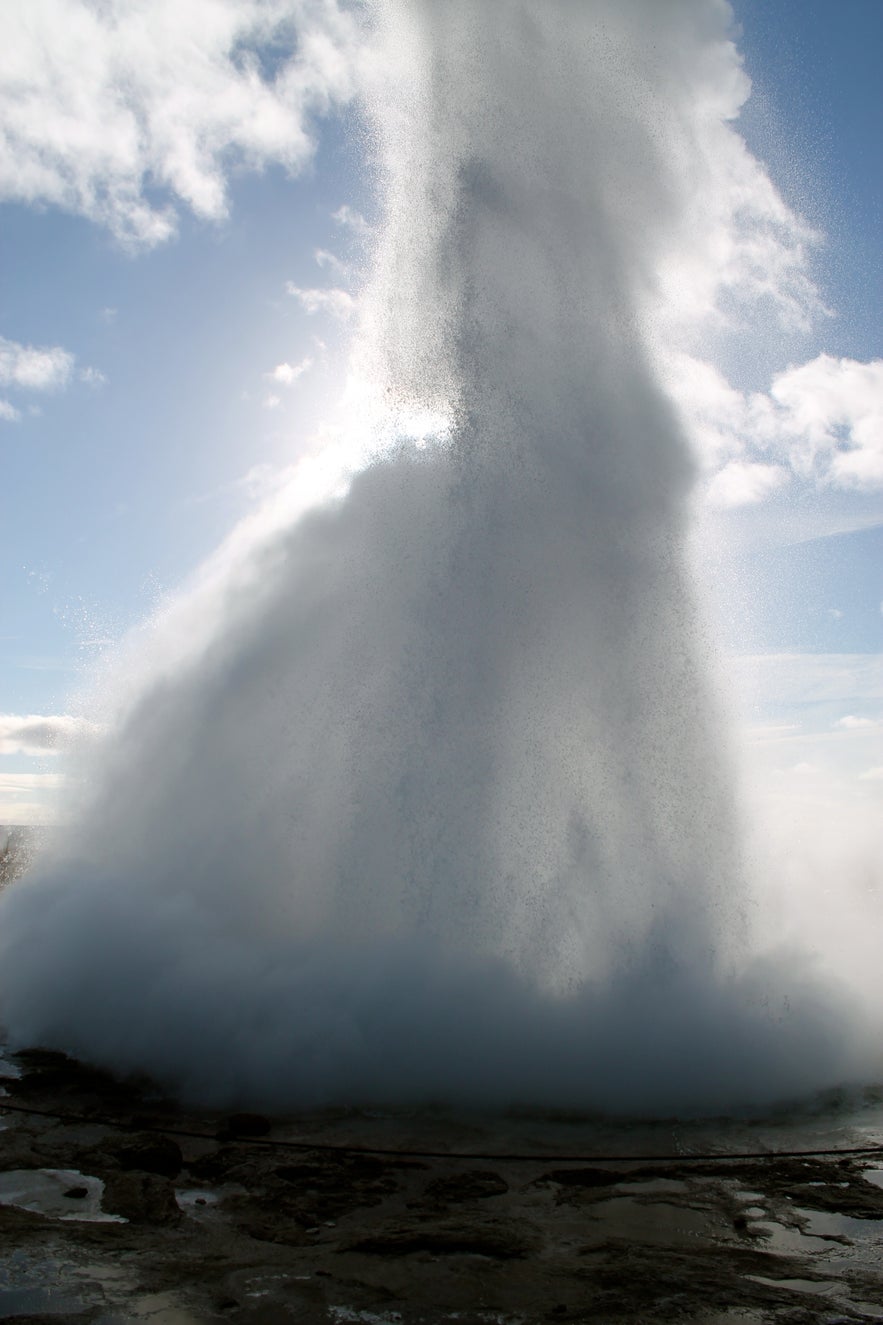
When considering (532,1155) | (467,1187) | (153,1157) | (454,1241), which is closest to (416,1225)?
(454,1241)

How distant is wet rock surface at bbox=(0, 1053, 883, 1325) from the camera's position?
5.66m

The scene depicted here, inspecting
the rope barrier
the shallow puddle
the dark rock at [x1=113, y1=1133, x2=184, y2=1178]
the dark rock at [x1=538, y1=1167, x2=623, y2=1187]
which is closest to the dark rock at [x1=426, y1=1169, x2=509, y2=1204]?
the rope barrier

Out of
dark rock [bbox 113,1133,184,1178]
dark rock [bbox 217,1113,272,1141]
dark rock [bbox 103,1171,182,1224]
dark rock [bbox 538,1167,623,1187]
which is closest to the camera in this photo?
dark rock [bbox 103,1171,182,1224]

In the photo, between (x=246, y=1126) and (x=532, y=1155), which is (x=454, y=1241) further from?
(x=246, y=1126)

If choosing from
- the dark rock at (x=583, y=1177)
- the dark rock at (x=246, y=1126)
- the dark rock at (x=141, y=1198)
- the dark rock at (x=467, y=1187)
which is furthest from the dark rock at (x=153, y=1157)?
the dark rock at (x=583, y=1177)

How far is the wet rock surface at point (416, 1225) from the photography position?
5.66m

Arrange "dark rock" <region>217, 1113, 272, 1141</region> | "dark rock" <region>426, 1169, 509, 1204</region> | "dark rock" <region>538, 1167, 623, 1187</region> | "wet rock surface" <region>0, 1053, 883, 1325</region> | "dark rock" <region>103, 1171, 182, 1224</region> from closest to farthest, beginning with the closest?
"wet rock surface" <region>0, 1053, 883, 1325</region> → "dark rock" <region>103, 1171, 182, 1224</region> → "dark rock" <region>426, 1169, 509, 1204</region> → "dark rock" <region>538, 1167, 623, 1187</region> → "dark rock" <region>217, 1113, 272, 1141</region>

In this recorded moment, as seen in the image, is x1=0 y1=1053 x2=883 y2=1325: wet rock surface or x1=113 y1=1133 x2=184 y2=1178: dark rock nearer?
x1=0 y1=1053 x2=883 y2=1325: wet rock surface

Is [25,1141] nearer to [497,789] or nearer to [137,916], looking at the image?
[137,916]

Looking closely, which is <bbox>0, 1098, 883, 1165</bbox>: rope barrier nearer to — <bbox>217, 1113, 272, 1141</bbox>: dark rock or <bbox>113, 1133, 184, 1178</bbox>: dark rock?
<bbox>217, 1113, 272, 1141</bbox>: dark rock

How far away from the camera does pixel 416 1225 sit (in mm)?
7000

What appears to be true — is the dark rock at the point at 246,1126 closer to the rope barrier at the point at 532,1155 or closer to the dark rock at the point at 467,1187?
the rope barrier at the point at 532,1155

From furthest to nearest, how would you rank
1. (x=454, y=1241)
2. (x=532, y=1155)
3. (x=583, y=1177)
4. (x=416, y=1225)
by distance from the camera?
(x=532, y=1155)
(x=583, y=1177)
(x=416, y=1225)
(x=454, y=1241)

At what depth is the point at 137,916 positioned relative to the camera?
541 inches
